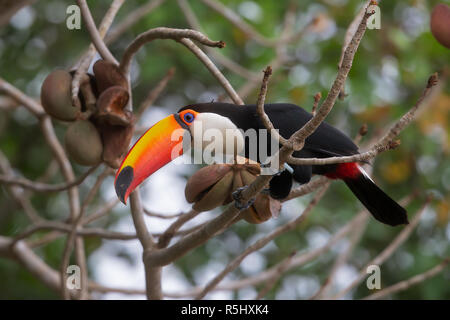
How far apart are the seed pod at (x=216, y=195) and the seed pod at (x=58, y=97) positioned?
673 mm

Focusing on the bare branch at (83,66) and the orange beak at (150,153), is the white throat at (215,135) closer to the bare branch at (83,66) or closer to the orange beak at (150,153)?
the orange beak at (150,153)

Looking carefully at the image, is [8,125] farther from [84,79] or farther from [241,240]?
[84,79]

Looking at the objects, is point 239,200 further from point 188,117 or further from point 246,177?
point 188,117

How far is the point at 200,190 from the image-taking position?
95.9 inches

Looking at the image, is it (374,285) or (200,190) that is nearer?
(200,190)

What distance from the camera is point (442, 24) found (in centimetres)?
263

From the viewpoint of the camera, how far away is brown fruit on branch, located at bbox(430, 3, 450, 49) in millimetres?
2621

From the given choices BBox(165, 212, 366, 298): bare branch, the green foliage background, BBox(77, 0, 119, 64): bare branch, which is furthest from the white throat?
the green foliage background

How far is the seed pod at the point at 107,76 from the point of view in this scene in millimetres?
2740

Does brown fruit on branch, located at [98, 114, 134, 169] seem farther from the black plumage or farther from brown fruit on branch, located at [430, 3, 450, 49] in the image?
brown fruit on branch, located at [430, 3, 450, 49]

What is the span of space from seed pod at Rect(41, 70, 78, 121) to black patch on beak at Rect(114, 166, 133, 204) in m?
0.35

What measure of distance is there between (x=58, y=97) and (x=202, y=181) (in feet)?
2.34
